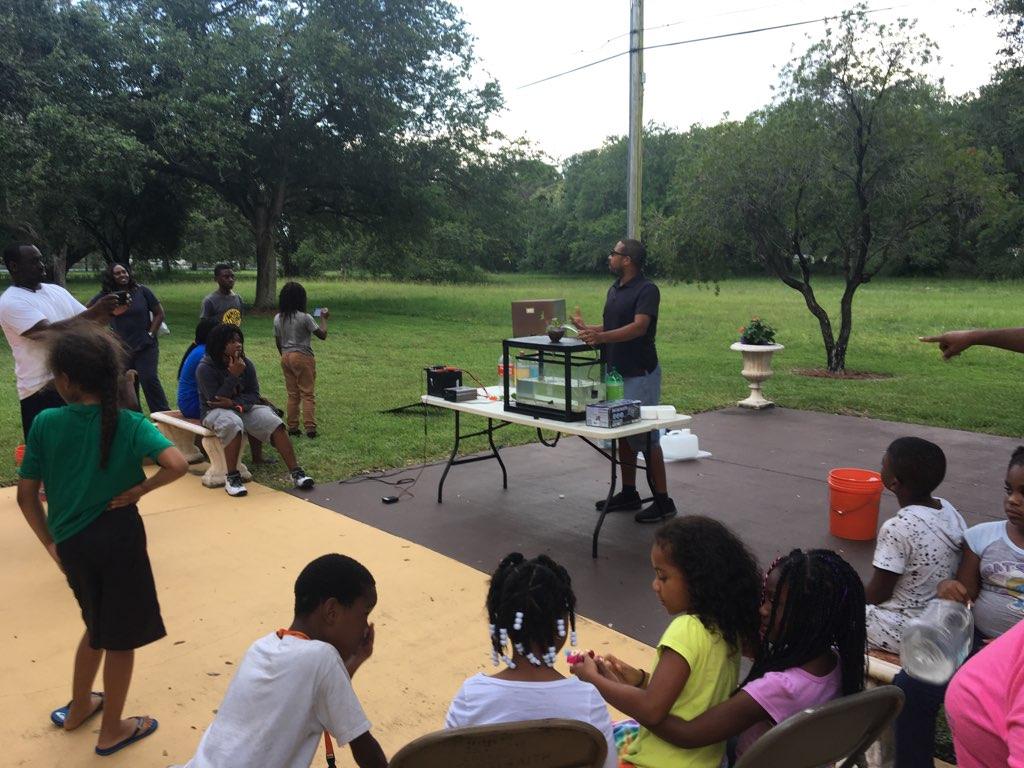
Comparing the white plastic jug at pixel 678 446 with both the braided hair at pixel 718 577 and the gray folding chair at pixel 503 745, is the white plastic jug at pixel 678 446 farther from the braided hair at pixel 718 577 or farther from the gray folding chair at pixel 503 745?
the gray folding chair at pixel 503 745

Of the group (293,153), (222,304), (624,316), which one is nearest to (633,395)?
(624,316)

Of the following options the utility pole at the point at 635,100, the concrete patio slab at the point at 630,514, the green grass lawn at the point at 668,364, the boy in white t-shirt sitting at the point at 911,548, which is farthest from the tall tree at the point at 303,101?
the boy in white t-shirt sitting at the point at 911,548

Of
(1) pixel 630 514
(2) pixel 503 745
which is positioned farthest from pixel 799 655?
(1) pixel 630 514

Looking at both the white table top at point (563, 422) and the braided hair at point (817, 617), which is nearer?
the braided hair at point (817, 617)

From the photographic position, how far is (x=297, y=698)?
191cm

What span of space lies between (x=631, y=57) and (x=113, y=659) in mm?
11109

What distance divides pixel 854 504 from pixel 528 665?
3.48m

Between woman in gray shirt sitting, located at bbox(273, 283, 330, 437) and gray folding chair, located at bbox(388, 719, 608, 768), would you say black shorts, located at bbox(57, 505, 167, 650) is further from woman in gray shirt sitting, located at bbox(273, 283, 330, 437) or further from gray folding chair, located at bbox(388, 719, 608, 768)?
woman in gray shirt sitting, located at bbox(273, 283, 330, 437)

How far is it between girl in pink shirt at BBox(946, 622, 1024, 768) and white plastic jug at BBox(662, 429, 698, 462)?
517 centimetres

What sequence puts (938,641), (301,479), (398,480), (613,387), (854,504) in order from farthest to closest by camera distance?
(398,480) → (301,479) → (613,387) → (854,504) → (938,641)

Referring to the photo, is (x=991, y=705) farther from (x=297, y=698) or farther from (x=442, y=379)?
(x=442, y=379)

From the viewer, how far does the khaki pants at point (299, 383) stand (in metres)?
7.50

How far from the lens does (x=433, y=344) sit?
→ 15.9m

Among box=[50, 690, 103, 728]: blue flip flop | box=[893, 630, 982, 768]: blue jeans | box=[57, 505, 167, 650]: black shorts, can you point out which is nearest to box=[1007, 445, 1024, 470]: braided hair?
box=[893, 630, 982, 768]: blue jeans
